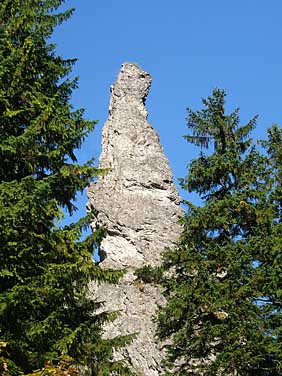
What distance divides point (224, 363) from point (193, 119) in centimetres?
873

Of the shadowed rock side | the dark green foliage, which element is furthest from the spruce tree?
the shadowed rock side

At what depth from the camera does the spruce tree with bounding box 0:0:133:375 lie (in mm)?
10305

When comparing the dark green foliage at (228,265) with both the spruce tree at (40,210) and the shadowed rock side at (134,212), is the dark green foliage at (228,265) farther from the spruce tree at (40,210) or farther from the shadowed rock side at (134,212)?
the shadowed rock side at (134,212)

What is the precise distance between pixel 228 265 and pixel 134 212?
2193 centimetres

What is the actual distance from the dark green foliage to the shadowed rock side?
1441 centimetres

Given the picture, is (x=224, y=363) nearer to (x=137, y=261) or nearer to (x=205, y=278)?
(x=205, y=278)

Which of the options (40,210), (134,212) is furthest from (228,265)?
(134,212)

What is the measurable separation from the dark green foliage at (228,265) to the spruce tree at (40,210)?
3879mm

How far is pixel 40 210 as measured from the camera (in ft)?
35.9

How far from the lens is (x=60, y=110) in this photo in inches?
510

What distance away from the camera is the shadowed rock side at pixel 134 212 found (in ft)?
108

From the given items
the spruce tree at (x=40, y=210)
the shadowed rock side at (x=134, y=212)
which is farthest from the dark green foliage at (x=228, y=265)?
the shadowed rock side at (x=134, y=212)

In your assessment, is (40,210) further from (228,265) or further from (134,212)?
(134,212)

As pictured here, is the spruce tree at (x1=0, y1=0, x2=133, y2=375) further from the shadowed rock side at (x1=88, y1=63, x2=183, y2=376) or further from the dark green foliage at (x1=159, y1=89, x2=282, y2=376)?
the shadowed rock side at (x1=88, y1=63, x2=183, y2=376)
